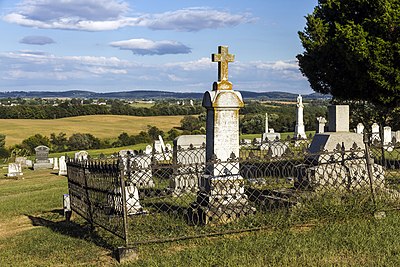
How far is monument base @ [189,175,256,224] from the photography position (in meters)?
8.12

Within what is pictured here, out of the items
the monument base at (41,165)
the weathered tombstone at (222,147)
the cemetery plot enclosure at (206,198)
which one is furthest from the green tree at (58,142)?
the weathered tombstone at (222,147)

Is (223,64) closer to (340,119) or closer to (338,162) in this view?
(338,162)

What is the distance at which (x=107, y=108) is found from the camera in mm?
73688

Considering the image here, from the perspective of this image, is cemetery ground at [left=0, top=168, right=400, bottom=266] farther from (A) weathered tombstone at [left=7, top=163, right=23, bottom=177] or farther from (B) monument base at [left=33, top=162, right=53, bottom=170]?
(B) monument base at [left=33, top=162, right=53, bottom=170]

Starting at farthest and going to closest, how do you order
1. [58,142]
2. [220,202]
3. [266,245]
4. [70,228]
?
1. [58,142]
2. [70,228]
3. [220,202]
4. [266,245]

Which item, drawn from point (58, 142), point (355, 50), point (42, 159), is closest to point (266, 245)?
point (355, 50)

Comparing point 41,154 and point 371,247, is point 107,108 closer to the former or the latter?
point 41,154

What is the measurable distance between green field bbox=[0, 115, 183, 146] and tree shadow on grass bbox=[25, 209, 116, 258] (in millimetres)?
36382

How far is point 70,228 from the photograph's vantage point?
902 cm

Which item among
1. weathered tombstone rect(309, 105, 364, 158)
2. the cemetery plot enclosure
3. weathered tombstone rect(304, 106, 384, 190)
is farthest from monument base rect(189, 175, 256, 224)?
weathered tombstone rect(309, 105, 364, 158)

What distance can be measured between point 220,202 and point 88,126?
4953 cm

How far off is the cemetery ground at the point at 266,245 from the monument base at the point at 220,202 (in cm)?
62

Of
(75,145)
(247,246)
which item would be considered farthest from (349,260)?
(75,145)

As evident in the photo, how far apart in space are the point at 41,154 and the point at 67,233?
829 inches
